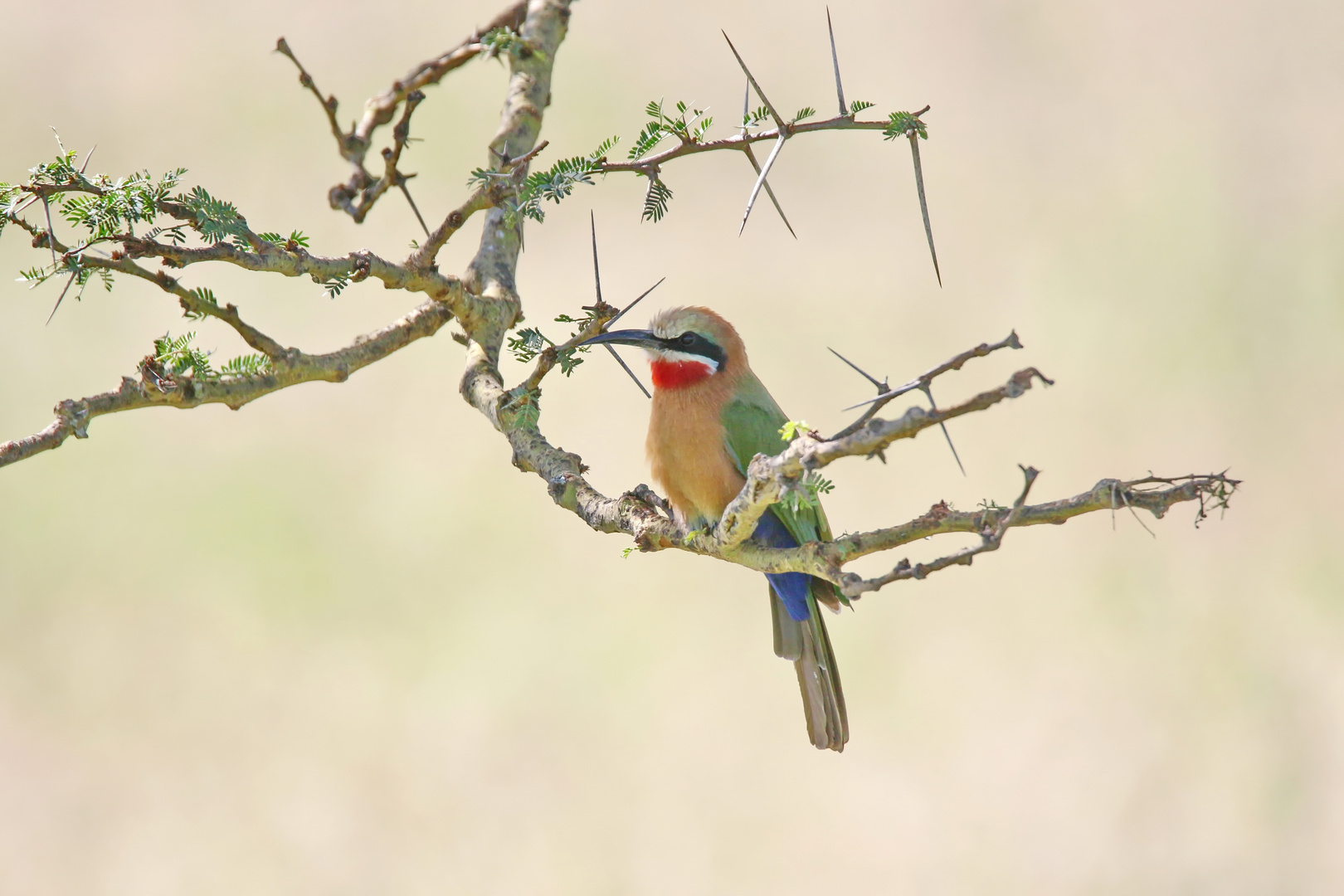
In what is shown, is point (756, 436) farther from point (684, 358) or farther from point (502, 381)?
point (502, 381)

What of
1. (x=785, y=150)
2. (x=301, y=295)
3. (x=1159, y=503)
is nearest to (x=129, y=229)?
(x=1159, y=503)

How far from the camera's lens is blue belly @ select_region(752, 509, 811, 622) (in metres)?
2.54

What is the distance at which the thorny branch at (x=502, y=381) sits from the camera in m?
1.23

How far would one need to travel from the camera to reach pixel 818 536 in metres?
2.57

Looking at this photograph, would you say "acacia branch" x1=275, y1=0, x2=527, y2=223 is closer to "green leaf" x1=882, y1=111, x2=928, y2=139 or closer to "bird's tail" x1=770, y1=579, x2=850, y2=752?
"green leaf" x1=882, y1=111, x2=928, y2=139

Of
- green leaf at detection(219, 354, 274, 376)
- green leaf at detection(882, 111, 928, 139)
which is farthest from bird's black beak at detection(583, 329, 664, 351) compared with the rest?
green leaf at detection(882, 111, 928, 139)

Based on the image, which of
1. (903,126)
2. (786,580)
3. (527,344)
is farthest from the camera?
(786,580)

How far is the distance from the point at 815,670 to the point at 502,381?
3.39 feet

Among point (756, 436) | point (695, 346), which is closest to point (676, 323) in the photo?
point (695, 346)

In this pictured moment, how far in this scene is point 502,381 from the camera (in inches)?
96.0

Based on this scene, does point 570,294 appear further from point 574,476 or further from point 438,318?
point 574,476

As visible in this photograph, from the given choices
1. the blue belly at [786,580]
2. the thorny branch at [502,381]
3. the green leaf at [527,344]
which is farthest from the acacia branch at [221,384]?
the blue belly at [786,580]

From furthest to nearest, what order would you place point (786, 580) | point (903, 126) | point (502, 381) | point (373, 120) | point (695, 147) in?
1. point (786, 580)
2. point (502, 381)
3. point (695, 147)
4. point (903, 126)
5. point (373, 120)

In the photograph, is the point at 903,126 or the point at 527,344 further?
the point at 527,344
